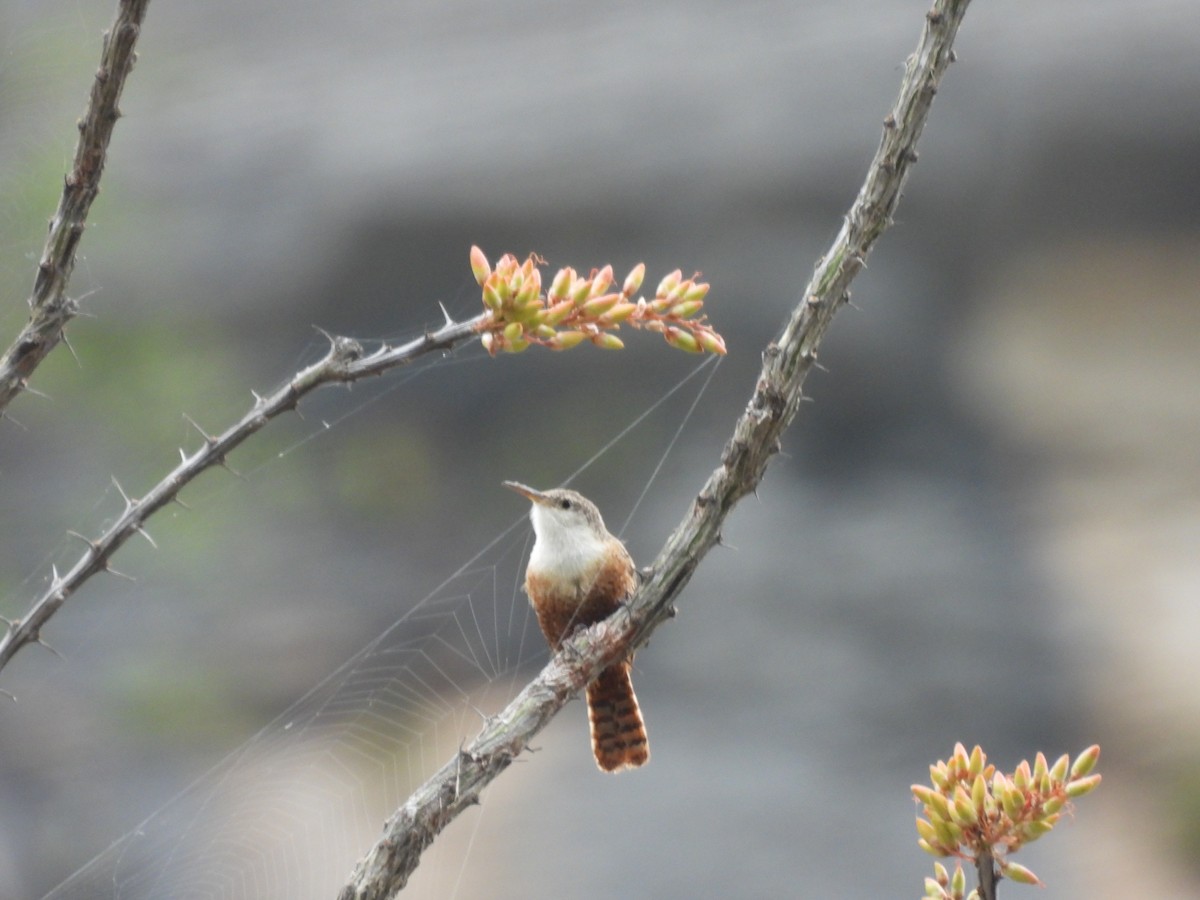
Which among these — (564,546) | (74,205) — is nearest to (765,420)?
(74,205)

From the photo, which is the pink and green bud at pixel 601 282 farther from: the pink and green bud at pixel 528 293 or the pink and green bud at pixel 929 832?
the pink and green bud at pixel 929 832

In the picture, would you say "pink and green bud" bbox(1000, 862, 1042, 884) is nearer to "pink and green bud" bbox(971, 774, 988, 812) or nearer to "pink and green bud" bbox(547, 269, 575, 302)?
"pink and green bud" bbox(971, 774, 988, 812)

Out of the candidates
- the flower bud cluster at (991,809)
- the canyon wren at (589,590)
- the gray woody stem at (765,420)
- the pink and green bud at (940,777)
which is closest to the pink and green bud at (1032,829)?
the flower bud cluster at (991,809)

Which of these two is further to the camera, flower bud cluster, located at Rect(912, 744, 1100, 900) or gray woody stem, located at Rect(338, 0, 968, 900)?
gray woody stem, located at Rect(338, 0, 968, 900)

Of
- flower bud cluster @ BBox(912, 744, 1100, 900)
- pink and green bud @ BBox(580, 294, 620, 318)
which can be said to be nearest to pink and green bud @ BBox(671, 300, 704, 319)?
pink and green bud @ BBox(580, 294, 620, 318)

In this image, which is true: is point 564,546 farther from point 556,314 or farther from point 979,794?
point 979,794
